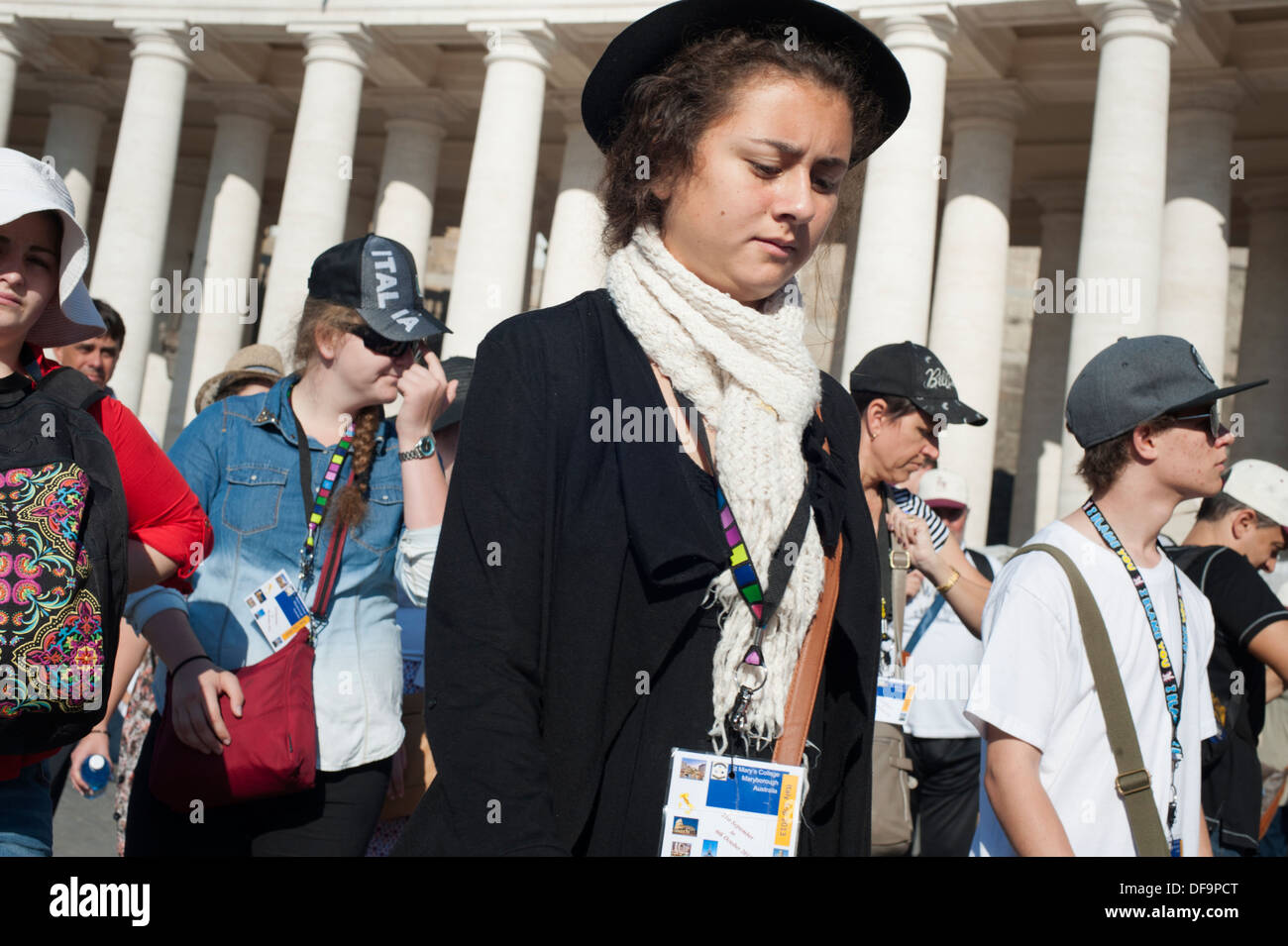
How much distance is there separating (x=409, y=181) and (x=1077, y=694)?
93.4 feet

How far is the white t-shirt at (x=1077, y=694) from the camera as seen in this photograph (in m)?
4.13

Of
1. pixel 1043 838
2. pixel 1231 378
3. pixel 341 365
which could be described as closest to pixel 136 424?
pixel 341 365

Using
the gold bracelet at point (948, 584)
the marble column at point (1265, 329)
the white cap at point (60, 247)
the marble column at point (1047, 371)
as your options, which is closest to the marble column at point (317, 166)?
the marble column at point (1047, 371)

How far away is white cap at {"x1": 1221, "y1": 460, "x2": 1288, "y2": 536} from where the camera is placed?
7.60 meters

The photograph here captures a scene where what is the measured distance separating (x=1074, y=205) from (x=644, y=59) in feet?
96.0

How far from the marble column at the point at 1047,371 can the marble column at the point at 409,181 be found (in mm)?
13568

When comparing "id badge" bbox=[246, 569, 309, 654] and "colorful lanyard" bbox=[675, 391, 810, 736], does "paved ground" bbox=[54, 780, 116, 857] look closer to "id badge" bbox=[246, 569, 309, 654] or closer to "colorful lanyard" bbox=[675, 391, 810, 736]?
"id badge" bbox=[246, 569, 309, 654]

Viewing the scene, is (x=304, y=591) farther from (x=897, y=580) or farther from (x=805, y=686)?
(x=897, y=580)

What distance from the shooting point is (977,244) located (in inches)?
1021

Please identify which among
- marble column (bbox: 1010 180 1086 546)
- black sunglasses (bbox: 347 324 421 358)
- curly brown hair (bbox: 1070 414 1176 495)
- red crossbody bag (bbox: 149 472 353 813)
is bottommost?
red crossbody bag (bbox: 149 472 353 813)

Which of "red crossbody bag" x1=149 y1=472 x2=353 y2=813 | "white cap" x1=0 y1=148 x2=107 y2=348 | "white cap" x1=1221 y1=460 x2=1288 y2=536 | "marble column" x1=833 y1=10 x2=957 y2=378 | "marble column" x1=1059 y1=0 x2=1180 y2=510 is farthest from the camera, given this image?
"marble column" x1=833 y1=10 x2=957 y2=378

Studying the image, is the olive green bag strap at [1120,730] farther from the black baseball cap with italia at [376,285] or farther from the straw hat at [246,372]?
the straw hat at [246,372]

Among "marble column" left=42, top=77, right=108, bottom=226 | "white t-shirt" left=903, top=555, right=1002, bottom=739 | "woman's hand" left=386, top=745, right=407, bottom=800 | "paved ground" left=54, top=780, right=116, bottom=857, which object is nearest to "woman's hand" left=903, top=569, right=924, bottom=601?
"white t-shirt" left=903, top=555, right=1002, bottom=739

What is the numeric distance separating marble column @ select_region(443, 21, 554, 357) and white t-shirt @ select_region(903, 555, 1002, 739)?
18.1 meters
